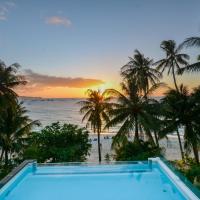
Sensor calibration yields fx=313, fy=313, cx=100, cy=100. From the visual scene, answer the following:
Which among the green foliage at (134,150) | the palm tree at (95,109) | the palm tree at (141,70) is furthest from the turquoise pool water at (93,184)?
the palm tree at (141,70)

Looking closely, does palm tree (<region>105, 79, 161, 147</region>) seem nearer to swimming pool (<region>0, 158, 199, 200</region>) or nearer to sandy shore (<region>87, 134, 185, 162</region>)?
swimming pool (<region>0, 158, 199, 200</region>)

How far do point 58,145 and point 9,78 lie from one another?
6.77 m

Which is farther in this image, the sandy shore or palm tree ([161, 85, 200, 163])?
the sandy shore

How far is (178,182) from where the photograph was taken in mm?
8336

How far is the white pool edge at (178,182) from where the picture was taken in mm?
7215

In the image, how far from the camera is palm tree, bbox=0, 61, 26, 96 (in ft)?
80.9

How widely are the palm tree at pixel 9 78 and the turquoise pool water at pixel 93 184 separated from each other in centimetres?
1527

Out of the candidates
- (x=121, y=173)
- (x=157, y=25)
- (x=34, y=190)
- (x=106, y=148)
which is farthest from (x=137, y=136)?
(x=106, y=148)

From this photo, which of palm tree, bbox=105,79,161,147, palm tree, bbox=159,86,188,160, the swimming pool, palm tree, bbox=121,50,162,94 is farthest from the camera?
palm tree, bbox=121,50,162,94

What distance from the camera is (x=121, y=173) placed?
33.8 feet

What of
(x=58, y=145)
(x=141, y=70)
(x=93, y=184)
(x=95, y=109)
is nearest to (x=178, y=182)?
(x=93, y=184)

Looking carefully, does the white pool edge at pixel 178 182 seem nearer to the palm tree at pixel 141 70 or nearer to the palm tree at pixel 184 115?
the palm tree at pixel 184 115

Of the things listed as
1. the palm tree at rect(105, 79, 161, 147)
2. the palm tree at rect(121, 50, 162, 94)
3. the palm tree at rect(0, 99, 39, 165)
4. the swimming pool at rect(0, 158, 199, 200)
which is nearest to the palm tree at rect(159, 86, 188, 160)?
the palm tree at rect(105, 79, 161, 147)

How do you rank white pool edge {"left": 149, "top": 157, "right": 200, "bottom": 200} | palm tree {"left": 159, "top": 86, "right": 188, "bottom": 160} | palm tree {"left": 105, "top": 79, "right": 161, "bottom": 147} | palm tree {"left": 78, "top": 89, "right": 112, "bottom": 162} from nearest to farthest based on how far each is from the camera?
white pool edge {"left": 149, "top": 157, "right": 200, "bottom": 200}
palm tree {"left": 105, "top": 79, "right": 161, "bottom": 147}
palm tree {"left": 159, "top": 86, "right": 188, "bottom": 160}
palm tree {"left": 78, "top": 89, "right": 112, "bottom": 162}
